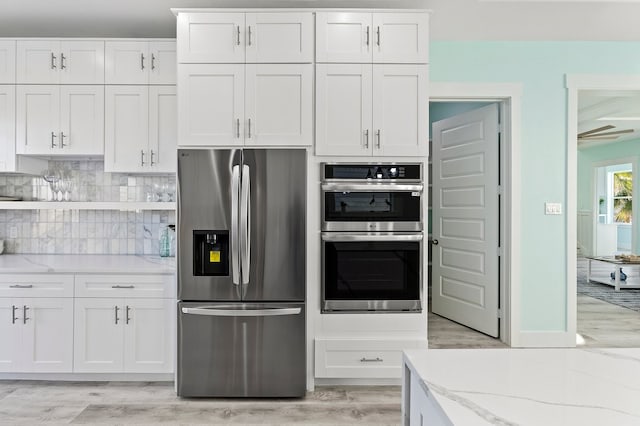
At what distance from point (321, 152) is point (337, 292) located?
3.21ft

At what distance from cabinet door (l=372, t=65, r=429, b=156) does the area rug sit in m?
4.43

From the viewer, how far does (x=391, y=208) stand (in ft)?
9.59

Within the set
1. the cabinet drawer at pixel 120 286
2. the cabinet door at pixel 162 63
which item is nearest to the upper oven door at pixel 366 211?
the cabinet drawer at pixel 120 286

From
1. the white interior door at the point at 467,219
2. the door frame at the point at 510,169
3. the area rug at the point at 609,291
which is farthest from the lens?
the area rug at the point at 609,291

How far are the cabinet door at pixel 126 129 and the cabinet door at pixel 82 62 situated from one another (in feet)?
0.51

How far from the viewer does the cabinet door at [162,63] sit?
3.22 meters

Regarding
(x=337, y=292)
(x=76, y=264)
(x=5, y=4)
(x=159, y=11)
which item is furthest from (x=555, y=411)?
(x=5, y=4)

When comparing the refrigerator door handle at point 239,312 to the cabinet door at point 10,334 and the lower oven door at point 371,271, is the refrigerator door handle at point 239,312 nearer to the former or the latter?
the lower oven door at point 371,271

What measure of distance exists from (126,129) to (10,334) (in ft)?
5.51

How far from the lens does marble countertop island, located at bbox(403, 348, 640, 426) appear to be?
0.84m

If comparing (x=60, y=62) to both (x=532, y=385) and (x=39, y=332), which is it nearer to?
(x=39, y=332)

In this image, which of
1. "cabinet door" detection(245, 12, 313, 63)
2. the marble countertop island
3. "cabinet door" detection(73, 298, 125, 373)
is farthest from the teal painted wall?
"cabinet door" detection(73, 298, 125, 373)

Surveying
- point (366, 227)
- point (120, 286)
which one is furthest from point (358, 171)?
point (120, 286)

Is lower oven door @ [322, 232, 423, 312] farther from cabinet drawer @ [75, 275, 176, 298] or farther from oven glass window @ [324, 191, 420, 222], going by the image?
cabinet drawer @ [75, 275, 176, 298]
